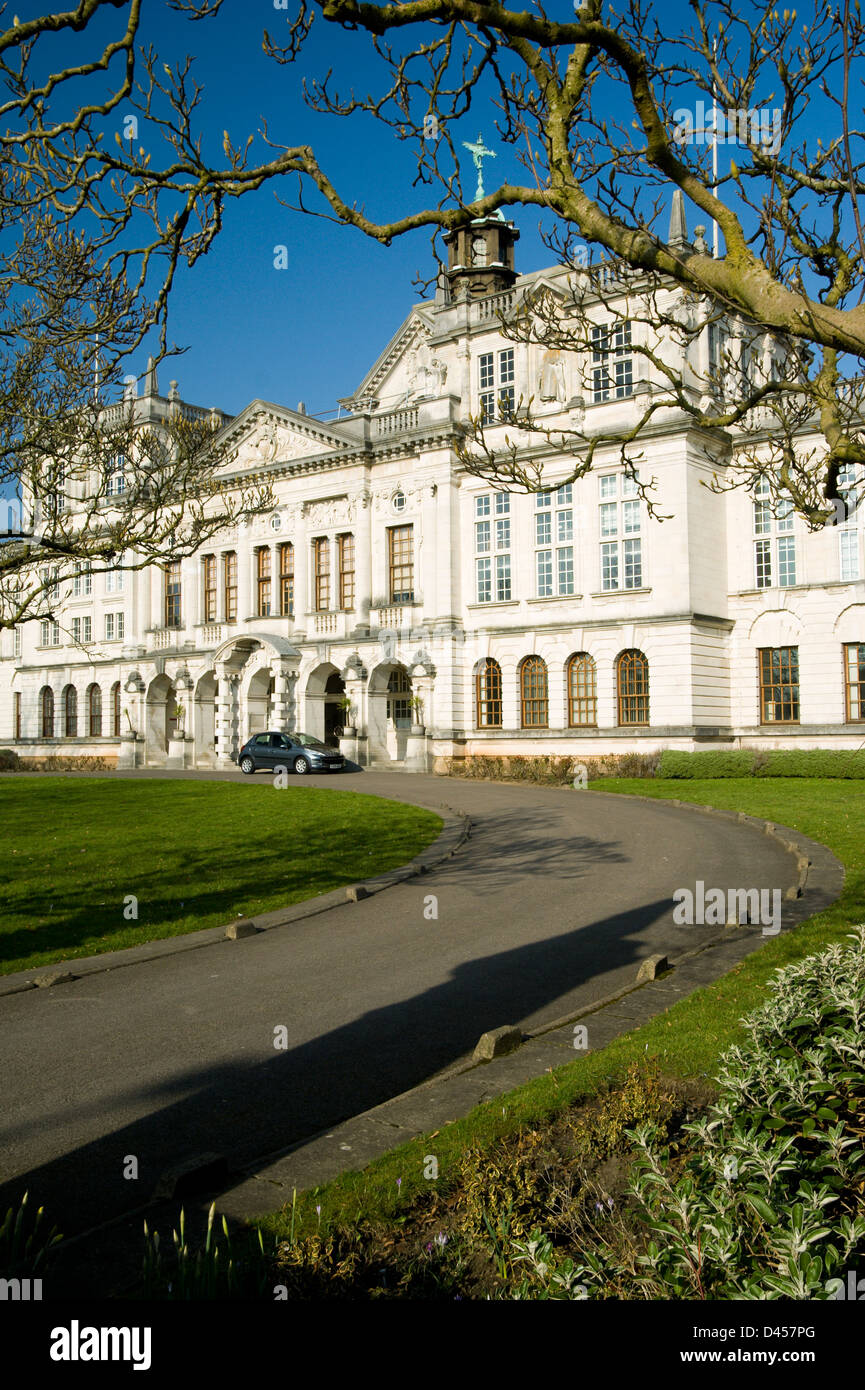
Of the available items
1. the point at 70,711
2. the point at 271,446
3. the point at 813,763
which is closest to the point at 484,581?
the point at 271,446

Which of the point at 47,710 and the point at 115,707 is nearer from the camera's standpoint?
the point at 115,707

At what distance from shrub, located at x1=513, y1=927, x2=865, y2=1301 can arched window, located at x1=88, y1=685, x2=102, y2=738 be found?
56502 millimetres

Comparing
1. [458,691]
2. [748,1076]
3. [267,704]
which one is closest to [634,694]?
[458,691]

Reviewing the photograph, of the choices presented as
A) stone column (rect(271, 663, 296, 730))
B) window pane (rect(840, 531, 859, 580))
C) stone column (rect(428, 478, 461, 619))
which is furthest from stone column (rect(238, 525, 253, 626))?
window pane (rect(840, 531, 859, 580))

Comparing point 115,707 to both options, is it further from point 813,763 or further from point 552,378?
point 813,763

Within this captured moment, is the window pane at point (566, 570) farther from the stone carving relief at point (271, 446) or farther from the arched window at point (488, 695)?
the stone carving relief at point (271, 446)

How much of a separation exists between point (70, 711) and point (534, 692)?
31.3m

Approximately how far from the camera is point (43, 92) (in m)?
7.12

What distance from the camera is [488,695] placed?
42375 millimetres

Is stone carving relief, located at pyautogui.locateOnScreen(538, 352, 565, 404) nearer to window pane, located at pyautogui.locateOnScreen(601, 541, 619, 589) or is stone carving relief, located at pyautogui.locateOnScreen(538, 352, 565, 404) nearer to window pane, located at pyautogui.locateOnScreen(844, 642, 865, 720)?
window pane, located at pyautogui.locateOnScreen(601, 541, 619, 589)

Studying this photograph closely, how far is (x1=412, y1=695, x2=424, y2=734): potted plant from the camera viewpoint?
4159cm

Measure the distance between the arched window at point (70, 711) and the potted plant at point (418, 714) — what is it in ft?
85.1

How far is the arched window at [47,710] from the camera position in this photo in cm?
6059
